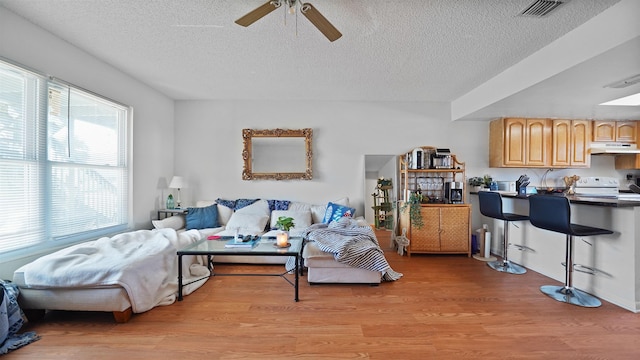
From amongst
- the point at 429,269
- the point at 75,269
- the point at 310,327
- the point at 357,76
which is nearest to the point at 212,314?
the point at 310,327

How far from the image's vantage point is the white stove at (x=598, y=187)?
327cm

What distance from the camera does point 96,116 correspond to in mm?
2867

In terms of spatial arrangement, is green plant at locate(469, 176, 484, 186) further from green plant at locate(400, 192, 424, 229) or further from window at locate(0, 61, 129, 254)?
window at locate(0, 61, 129, 254)

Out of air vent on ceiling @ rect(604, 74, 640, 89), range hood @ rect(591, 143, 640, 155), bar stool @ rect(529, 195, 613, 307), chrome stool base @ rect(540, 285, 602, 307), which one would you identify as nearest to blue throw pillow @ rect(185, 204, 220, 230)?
bar stool @ rect(529, 195, 613, 307)

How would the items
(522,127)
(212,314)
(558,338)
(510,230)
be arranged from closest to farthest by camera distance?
(558,338)
(212,314)
(510,230)
(522,127)

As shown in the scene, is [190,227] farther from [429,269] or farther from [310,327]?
[429,269]

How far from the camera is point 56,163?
7.92ft

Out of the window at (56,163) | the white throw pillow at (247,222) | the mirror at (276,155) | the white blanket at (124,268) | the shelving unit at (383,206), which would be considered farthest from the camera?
the shelving unit at (383,206)

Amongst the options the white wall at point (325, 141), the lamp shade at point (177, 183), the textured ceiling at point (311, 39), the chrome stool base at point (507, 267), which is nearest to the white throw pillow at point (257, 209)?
the white wall at point (325, 141)

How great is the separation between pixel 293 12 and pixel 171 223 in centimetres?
313

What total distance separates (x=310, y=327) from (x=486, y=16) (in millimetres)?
2830

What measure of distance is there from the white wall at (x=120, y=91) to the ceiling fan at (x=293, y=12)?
6.69 ft

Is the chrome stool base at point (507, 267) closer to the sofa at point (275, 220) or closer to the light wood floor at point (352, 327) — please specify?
the light wood floor at point (352, 327)

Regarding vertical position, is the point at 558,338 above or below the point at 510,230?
below
